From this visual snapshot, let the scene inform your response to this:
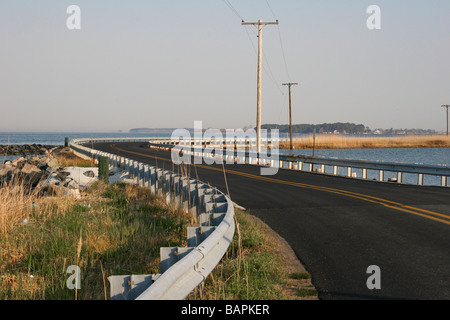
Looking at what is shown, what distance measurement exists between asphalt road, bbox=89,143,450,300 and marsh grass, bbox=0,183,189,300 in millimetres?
2531

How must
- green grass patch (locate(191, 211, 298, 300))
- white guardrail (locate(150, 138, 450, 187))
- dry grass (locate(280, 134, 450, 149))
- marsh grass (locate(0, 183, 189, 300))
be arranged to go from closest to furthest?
1. green grass patch (locate(191, 211, 298, 300))
2. marsh grass (locate(0, 183, 189, 300))
3. white guardrail (locate(150, 138, 450, 187))
4. dry grass (locate(280, 134, 450, 149))

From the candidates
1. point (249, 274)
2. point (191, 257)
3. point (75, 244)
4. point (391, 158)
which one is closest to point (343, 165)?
point (75, 244)

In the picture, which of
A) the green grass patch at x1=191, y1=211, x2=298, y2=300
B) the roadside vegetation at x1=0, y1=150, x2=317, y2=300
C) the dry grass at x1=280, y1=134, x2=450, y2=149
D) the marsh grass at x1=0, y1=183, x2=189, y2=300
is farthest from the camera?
the dry grass at x1=280, y1=134, x2=450, y2=149

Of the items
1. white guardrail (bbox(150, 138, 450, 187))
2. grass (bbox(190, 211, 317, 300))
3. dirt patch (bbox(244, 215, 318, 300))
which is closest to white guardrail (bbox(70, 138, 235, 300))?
grass (bbox(190, 211, 317, 300))

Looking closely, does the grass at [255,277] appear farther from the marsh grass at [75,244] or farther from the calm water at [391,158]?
the calm water at [391,158]

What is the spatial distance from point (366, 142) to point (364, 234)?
91.1 m

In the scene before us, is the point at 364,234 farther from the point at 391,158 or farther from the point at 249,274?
the point at 391,158

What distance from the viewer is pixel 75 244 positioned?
8109mm

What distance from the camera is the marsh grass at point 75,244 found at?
6293mm

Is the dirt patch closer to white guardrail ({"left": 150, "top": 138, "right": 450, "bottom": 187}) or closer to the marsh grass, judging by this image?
the marsh grass

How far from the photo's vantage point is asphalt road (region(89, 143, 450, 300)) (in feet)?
20.7

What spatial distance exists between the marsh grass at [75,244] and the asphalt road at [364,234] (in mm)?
2531

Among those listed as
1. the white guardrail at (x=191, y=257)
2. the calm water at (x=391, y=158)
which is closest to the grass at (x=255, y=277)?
the white guardrail at (x=191, y=257)
